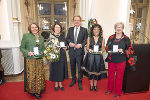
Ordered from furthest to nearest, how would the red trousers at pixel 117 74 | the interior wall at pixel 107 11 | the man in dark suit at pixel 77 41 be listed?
the interior wall at pixel 107 11, the man in dark suit at pixel 77 41, the red trousers at pixel 117 74

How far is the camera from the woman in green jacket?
215 cm

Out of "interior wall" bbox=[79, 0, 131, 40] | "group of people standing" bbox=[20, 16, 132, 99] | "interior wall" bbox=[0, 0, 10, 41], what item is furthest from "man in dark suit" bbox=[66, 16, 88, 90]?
"interior wall" bbox=[0, 0, 10, 41]

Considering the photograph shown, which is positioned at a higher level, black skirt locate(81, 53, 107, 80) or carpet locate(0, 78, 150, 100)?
black skirt locate(81, 53, 107, 80)

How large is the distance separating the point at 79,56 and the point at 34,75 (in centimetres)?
104

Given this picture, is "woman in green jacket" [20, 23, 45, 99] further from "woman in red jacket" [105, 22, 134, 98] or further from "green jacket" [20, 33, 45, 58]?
"woman in red jacket" [105, 22, 134, 98]

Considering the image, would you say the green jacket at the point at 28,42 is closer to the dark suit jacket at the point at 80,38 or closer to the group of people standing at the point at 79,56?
the group of people standing at the point at 79,56

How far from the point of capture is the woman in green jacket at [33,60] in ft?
7.06

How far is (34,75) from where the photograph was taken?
88.2 inches

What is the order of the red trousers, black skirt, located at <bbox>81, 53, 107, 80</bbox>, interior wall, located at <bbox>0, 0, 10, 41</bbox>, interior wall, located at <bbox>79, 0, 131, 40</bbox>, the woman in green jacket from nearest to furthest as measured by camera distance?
the woman in green jacket < the red trousers < black skirt, located at <bbox>81, 53, 107, 80</bbox> < interior wall, located at <bbox>0, 0, 10, 41</bbox> < interior wall, located at <bbox>79, 0, 131, 40</bbox>

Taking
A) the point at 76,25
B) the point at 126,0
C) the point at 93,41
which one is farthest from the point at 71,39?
Result: the point at 126,0

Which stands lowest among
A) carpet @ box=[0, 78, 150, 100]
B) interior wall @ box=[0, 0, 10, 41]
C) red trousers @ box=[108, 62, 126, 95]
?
carpet @ box=[0, 78, 150, 100]

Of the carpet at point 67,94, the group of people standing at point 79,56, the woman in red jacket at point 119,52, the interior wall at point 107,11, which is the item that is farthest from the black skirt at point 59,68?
the interior wall at point 107,11

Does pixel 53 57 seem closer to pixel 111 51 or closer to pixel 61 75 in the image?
pixel 61 75

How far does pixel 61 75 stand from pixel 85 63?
60 centimetres
